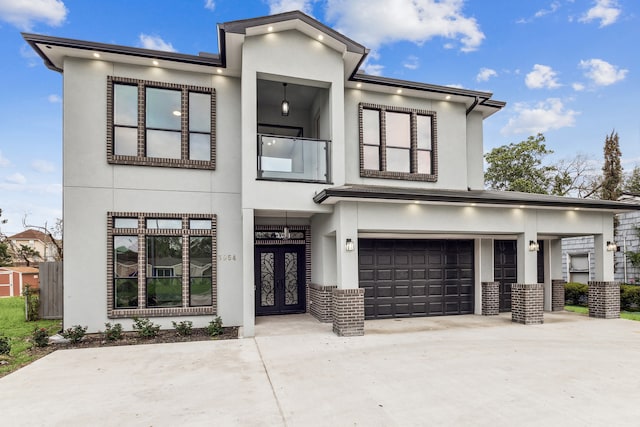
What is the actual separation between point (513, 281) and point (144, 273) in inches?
438

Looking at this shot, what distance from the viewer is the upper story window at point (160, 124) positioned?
28.1ft

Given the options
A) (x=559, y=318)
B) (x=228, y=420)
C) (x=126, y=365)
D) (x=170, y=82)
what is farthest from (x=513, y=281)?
(x=170, y=82)

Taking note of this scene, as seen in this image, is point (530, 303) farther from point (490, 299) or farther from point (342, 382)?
point (342, 382)

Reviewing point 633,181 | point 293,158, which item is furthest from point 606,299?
point 633,181

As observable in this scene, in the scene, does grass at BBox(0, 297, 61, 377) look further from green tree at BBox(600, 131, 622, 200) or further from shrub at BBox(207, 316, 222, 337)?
green tree at BBox(600, 131, 622, 200)

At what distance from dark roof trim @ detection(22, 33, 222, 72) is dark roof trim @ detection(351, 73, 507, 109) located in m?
4.06

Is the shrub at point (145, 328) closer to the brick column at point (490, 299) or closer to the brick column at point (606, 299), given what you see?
the brick column at point (490, 299)

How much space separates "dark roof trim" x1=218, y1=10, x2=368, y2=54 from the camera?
7848mm

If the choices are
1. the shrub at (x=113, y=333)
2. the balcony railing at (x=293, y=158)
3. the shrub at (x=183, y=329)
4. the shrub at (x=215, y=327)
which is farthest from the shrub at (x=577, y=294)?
the shrub at (x=113, y=333)


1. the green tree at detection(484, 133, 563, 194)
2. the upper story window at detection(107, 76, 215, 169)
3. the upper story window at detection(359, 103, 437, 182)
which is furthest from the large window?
the green tree at detection(484, 133, 563, 194)

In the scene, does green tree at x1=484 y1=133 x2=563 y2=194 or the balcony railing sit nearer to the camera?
the balcony railing

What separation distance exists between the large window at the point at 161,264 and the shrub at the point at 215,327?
1.77 ft

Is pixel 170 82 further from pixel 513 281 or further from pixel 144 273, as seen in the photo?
pixel 513 281

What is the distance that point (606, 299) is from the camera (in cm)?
979
